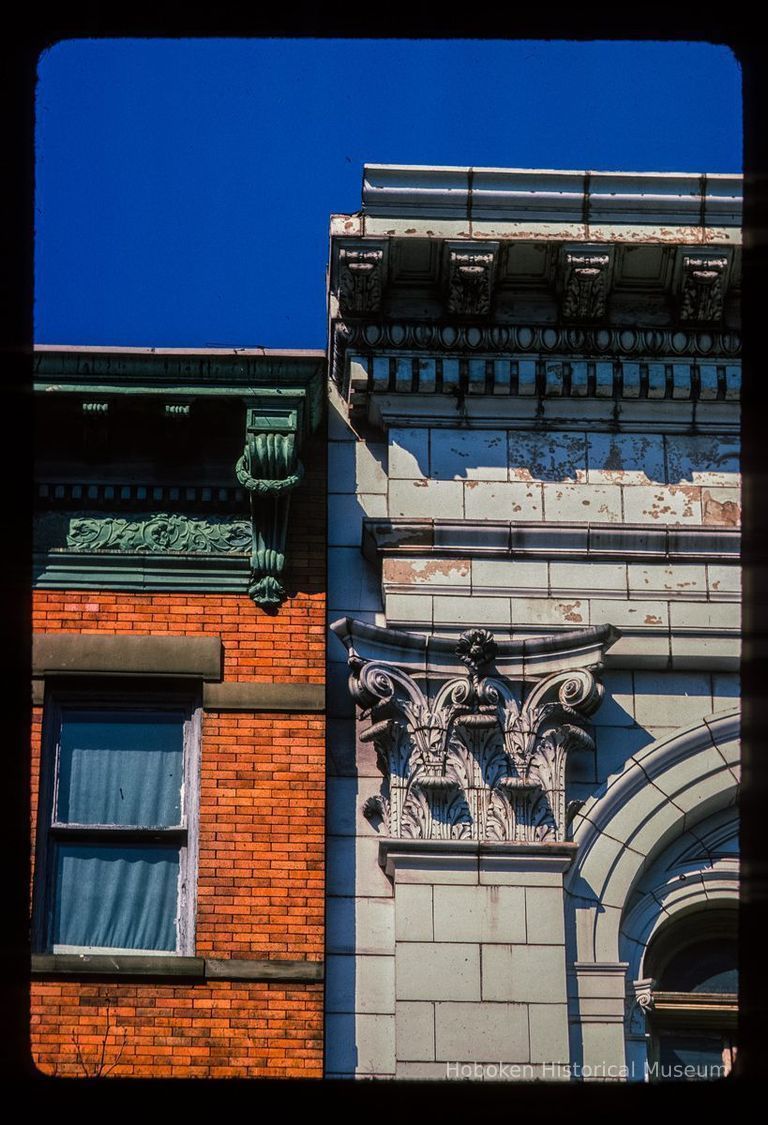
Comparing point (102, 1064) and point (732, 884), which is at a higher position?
point (732, 884)

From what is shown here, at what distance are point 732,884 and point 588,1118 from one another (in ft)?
19.3

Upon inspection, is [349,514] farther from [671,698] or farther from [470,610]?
[671,698]

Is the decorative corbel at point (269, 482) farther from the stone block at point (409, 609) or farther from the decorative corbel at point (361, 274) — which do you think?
the decorative corbel at point (361, 274)

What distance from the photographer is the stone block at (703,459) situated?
14047mm

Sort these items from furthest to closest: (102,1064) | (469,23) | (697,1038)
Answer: (697,1038)
(102,1064)
(469,23)

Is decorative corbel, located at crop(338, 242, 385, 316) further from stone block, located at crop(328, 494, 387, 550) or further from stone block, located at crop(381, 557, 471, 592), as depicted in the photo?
stone block, located at crop(381, 557, 471, 592)

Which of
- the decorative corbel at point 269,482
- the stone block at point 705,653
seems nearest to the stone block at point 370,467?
the decorative corbel at point 269,482

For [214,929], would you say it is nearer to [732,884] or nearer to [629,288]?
[732,884]

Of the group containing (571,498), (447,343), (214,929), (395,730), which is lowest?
(214,929)

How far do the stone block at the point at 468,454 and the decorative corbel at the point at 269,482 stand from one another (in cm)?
94

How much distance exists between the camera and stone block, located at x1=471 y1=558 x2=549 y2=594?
1353 centimetres

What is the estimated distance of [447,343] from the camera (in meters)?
14.2

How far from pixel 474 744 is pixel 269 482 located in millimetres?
2118

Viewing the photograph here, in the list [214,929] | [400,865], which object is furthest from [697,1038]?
[214,929]
